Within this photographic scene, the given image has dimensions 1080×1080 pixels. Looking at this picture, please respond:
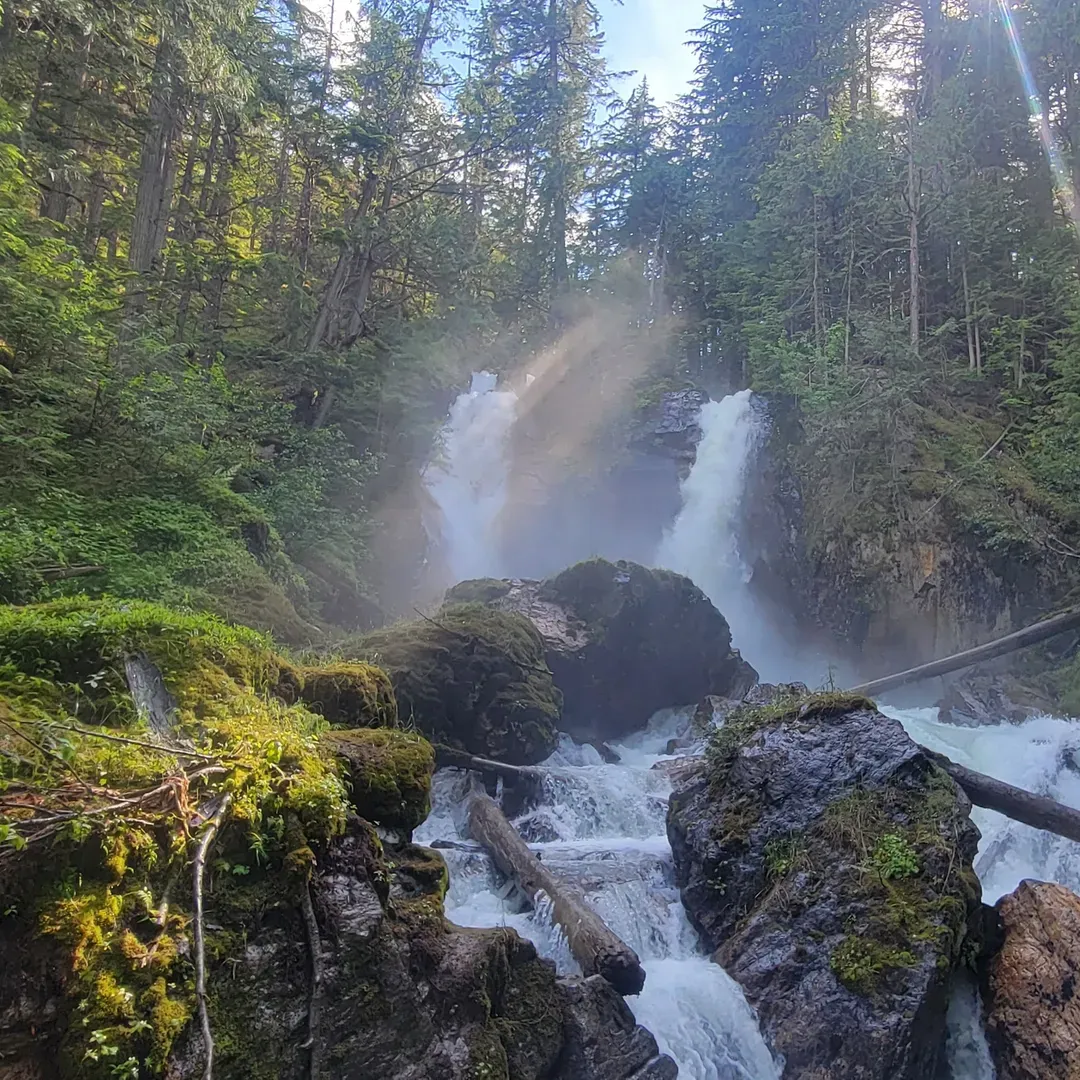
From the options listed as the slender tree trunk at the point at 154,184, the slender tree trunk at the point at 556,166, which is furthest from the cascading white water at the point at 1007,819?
the slender tree trunk at the point at 556,166

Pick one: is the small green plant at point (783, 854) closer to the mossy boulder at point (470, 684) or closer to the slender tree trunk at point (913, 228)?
the mossy boulder at point (470, 684)

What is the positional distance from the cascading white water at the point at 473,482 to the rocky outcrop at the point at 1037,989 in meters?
17.4

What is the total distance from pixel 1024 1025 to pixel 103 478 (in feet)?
33.8

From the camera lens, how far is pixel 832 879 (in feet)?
21.4

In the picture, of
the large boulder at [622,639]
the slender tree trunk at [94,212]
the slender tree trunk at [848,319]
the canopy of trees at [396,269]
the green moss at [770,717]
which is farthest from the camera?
the slender tree trunk at [848,319]

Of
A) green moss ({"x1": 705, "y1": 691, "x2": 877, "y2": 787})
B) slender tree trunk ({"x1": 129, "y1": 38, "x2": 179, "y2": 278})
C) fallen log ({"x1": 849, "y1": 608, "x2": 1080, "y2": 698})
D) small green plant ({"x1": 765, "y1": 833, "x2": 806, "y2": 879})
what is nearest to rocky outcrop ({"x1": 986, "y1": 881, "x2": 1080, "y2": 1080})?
small green plant ({"x1": 765, "y1": 833, "x2": 806, "y2": 879})

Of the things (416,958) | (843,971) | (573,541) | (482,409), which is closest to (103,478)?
(416,958)

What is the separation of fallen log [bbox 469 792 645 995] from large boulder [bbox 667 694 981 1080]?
47.0 inches

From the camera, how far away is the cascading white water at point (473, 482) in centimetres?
2341

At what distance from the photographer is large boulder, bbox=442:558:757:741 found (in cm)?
1474

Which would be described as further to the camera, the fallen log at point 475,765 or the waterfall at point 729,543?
the waterfall at point 729,543

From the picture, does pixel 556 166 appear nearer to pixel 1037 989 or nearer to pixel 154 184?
pixel 154 184

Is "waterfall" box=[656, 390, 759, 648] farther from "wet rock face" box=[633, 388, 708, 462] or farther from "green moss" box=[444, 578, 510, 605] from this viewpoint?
"green moss" box=[444, 578, 510, 605]

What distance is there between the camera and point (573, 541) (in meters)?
24.2
